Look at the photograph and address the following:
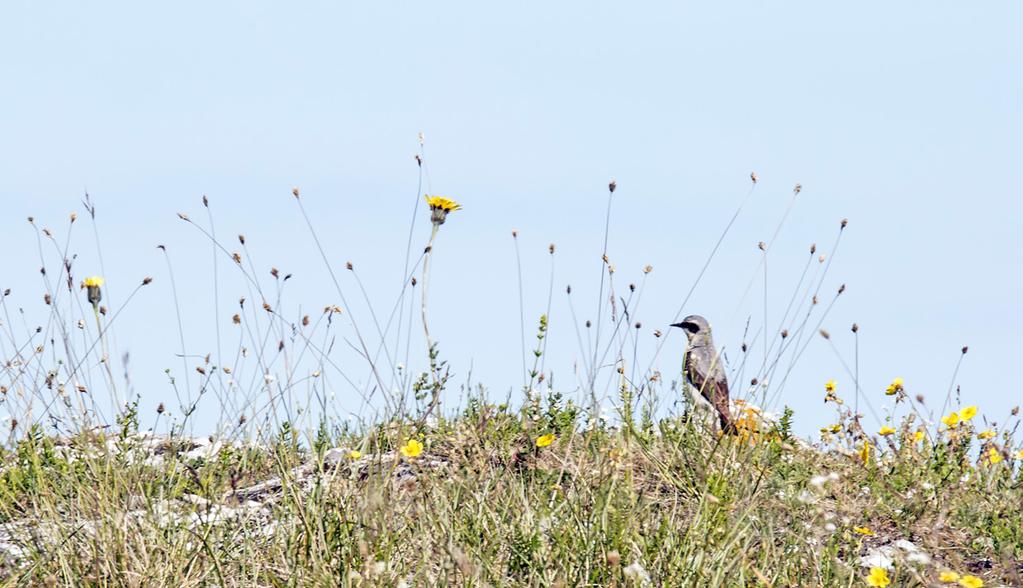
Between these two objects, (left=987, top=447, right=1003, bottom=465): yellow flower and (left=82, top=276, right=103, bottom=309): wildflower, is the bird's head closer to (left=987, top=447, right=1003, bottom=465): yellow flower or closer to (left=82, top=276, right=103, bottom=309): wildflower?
(left=987, top=447, right=1003, bottom=465): yellow flower

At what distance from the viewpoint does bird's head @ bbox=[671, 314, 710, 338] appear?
9.08m

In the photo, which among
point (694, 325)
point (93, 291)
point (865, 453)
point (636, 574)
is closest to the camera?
point (636, 574)

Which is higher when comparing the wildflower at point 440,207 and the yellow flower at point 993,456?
the wildflower at point 440,207

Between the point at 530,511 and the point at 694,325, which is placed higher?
the point at 694,325

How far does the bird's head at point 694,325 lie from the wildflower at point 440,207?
4295 millimetres

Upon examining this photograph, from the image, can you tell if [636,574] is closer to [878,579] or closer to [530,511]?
[530,511]

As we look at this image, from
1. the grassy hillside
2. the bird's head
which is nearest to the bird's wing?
the bird's head

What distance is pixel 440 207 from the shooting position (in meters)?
5.08

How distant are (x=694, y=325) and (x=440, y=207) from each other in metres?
4.41

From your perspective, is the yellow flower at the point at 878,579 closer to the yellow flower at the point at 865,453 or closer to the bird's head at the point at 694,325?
the yellow flower at the point at 865,453

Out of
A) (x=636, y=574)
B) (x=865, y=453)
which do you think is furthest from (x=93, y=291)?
(x=865, y=453)

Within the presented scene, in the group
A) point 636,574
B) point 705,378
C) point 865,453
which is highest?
point 705,378

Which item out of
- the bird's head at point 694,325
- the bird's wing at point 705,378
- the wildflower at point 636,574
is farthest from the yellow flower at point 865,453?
the bird's head at point 694,325

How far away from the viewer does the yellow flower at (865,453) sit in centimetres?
582
